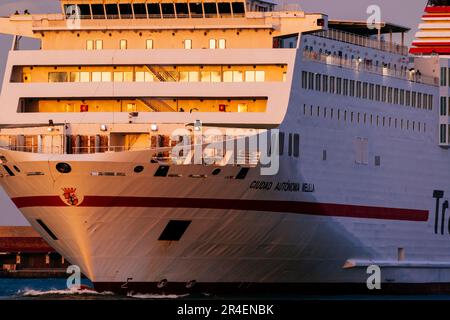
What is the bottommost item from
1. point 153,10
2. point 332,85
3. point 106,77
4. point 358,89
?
point 358,89

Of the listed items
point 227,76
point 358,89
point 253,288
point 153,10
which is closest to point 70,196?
point 227,76

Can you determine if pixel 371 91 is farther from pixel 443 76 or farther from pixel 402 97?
pixel 443 76

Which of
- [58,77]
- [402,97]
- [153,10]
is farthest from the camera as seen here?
[402,97]

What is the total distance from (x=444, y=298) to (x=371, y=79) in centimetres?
907

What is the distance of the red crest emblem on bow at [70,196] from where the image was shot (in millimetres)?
80938

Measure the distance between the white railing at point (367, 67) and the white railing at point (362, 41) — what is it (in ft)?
3.60

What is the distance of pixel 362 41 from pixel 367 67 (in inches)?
159

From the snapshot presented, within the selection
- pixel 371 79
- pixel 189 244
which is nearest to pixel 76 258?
pixel 189 244

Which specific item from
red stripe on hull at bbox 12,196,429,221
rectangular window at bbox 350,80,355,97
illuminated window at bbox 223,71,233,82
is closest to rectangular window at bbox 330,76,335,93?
rectangular window at bbox 350,80,355,97

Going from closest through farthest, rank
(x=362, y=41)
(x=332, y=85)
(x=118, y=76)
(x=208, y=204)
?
1. (x=208, y=204)
2. (x=118, y=76)
3. (x=332, y=85)
4. (x=362, y=41)

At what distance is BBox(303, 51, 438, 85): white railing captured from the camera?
86.4 m

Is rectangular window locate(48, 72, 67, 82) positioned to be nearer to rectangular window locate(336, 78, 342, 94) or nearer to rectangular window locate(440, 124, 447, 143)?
rectangular window locate(336, 78, 342, 94)

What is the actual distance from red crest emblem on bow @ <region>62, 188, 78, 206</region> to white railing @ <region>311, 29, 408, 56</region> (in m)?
13.0

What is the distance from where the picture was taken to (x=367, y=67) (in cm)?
9050
